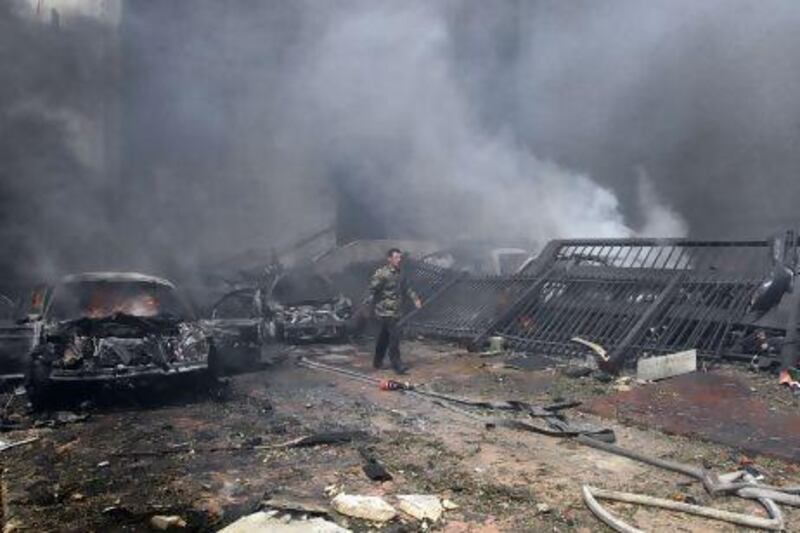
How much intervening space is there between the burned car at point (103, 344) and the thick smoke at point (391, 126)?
6.31 meters

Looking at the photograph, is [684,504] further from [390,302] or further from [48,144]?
[48,144]

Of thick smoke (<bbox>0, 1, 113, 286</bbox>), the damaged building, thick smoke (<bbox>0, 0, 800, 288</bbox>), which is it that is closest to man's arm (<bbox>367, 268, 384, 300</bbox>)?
the damaged building

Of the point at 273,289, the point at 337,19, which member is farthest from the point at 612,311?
the point at 337,19

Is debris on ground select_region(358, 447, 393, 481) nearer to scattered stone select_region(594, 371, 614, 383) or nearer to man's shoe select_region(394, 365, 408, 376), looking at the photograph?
man's shoe select_region(394, 365, 408, 376)

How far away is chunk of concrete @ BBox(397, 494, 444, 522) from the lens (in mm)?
3719

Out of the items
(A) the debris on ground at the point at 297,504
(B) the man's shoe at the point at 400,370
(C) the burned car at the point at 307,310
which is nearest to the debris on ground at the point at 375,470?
(A) the debris on ground at the point at 297,504

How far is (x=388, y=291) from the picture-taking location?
823 centimetres

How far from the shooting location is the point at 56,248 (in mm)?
12898

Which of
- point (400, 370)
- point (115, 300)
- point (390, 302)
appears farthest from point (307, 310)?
point (115, 300)

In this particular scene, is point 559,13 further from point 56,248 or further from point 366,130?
point 56,248

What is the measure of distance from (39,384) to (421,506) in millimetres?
4216

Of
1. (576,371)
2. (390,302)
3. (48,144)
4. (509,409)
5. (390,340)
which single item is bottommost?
(509,409)

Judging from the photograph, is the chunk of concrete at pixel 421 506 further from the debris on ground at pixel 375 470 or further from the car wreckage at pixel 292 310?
the car wreckage at pixel 292 310

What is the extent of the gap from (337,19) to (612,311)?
8.84 m
